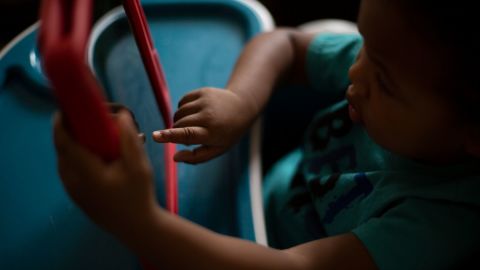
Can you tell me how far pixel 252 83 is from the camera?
50cm

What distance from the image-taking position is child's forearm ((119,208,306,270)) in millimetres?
269

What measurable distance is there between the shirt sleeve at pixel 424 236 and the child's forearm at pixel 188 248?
86mm

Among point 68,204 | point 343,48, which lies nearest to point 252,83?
point 343,48

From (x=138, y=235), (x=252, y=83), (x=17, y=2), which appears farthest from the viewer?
(x=17, y=2)

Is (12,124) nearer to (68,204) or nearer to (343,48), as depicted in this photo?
(68,204)

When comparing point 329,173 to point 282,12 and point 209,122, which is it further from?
point 282,12

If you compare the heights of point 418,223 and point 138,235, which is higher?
point 138,235

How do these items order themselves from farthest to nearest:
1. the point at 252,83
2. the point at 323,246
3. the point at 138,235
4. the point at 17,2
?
the point at 17,2 < the point at 252,83 < the point at 323,246 < the point at 138,235

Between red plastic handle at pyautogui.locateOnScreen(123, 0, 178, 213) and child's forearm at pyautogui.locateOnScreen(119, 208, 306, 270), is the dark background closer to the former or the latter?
red plastic handle at pyautogui.locateOnScreen(123, 0, 178, 213)

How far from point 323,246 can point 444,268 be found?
0.10 m

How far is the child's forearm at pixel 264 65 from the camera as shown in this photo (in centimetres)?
50

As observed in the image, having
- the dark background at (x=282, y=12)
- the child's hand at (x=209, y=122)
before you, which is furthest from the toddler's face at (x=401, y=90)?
the dark background at (x=282, y=12)

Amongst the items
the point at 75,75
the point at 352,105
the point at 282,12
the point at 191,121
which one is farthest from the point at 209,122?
the point at 282,12

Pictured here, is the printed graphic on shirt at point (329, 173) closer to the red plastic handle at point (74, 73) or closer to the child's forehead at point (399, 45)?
the child's forehead at point (399, 45)
